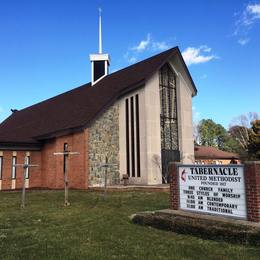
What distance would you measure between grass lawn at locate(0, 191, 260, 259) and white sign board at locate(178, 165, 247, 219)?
1340 mm

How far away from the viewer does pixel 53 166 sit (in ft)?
86.9

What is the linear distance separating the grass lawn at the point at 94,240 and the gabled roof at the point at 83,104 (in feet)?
41.9

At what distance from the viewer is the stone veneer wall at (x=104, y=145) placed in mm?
24014

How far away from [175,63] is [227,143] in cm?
5309

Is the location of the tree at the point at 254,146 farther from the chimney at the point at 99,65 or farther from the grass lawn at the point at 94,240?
the grass lawn at the point at 94,240

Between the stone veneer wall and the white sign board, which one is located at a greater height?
the stone veneer wall

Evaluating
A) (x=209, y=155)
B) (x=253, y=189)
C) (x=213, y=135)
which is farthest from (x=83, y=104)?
(x=213, y=135)

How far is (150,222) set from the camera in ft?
32.7

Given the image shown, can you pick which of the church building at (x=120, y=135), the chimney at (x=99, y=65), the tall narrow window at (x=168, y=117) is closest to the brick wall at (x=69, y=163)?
the church building at (x=120, y=135)

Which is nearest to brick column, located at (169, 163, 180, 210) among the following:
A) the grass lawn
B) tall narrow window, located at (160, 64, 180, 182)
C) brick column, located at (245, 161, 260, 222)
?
the grass lawn

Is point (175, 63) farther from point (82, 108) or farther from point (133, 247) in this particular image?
point (133, 247)

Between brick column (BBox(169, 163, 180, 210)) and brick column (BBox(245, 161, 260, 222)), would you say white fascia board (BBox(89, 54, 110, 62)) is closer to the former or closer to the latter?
brick column (BBox(169, 163, 180, 210))

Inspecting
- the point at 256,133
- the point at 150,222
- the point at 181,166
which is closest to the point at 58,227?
the point at 150,222

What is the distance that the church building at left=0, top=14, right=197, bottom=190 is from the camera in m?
24.4
